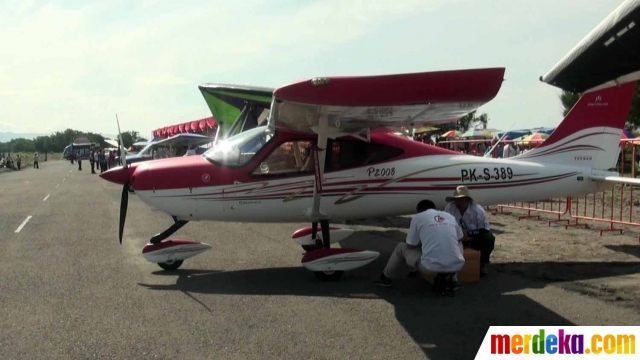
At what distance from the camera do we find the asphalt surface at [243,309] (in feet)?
15.2

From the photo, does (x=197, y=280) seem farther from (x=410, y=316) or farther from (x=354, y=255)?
(x=410, y=316)

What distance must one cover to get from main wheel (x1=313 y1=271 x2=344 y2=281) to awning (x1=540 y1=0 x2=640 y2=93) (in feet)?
13.6

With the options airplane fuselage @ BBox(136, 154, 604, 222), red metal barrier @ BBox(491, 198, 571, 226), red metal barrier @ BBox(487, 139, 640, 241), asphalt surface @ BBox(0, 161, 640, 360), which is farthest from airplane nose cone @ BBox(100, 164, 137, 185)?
red metal barrier @ BBox(491, 198, 571, 226)

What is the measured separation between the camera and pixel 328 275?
22.6 feet

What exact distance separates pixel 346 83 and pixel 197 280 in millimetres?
3214

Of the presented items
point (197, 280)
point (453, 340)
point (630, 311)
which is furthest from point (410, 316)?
point (197, 280)

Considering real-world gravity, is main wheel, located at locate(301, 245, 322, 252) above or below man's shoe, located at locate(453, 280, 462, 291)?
above

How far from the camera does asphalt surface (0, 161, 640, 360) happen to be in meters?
4.64

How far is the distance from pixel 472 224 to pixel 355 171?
1.70 meters

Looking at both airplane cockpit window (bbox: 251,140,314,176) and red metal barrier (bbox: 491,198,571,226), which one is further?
red metal barrier (bbox: 491,198,571,226)

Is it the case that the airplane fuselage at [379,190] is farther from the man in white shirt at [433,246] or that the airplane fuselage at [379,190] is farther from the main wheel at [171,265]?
the man in white shirt at [433,246]

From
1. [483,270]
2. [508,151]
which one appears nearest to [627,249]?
[483,270]

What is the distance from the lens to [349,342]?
4.71 metres

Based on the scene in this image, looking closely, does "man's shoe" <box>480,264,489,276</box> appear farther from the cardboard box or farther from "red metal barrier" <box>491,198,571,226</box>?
"red metal barrier" <box>491,198,571,226</box>
